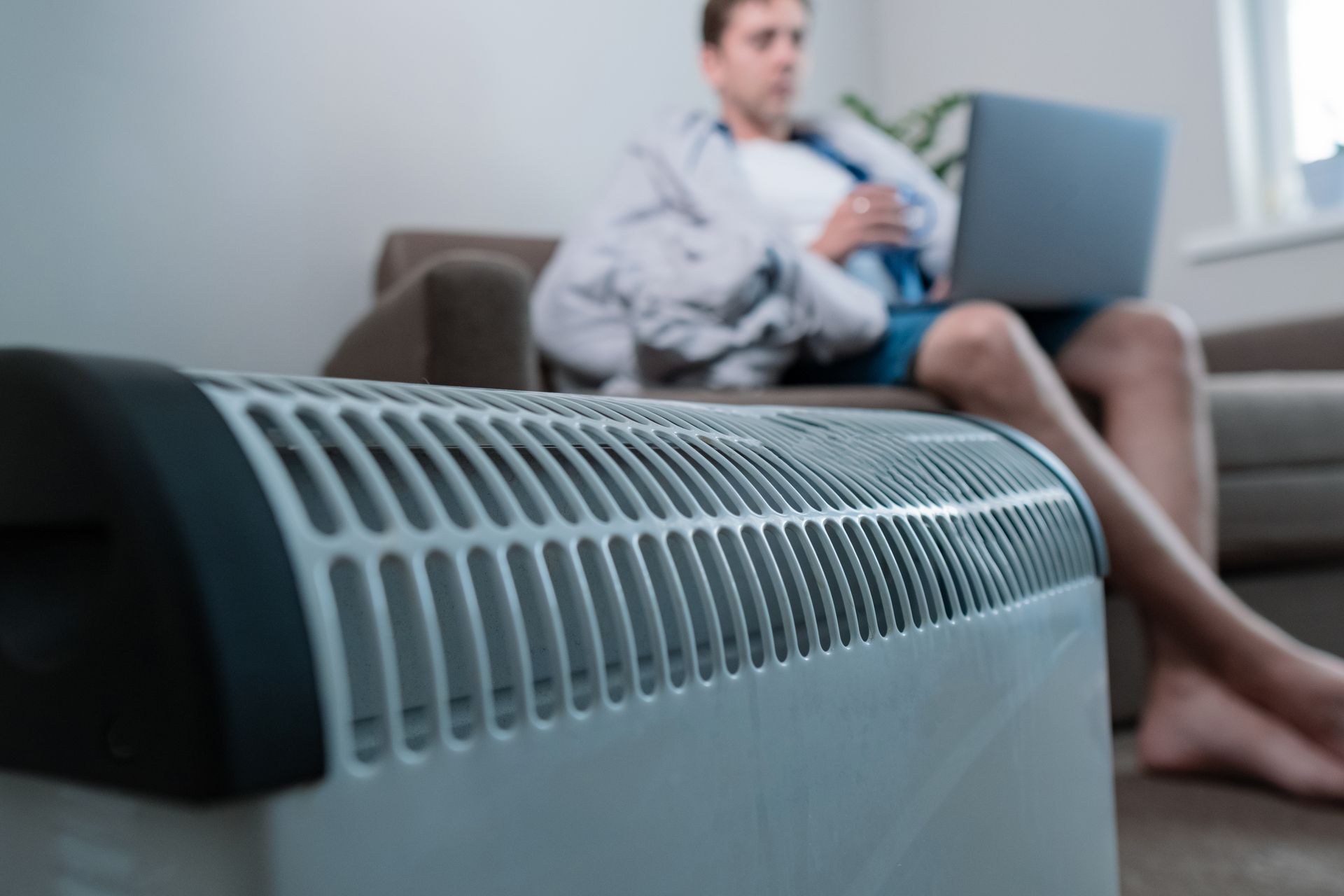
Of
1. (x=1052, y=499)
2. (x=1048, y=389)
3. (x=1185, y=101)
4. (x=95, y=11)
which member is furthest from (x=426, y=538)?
(x=1185, y=101)

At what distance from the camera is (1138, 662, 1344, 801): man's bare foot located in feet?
3.05

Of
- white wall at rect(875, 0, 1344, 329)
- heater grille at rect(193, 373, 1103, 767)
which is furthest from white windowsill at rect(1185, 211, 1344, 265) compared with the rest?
heater grille at rect(193, 373, 1103, 767)

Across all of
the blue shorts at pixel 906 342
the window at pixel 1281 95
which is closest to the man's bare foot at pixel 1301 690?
the blue shorts at pixel 906 342

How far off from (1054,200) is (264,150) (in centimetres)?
117

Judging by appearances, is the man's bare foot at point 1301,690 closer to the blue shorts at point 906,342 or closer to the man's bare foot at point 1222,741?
the man's bare foot at point 1222,741

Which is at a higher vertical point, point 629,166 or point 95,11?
point 95,11

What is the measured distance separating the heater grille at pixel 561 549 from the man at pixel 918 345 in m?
0.59

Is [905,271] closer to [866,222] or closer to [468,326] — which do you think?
[866,222]

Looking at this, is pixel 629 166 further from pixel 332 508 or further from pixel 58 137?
pixel 332 508

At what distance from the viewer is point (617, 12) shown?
2258mm

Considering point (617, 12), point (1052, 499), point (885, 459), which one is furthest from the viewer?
point (617, 12)

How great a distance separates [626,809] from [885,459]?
253 millimetres

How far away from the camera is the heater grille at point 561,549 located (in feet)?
0.91

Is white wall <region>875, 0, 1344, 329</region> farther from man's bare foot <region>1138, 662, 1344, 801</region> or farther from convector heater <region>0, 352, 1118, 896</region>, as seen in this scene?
convector heater <region>0, 352, 1118, 896</region>
